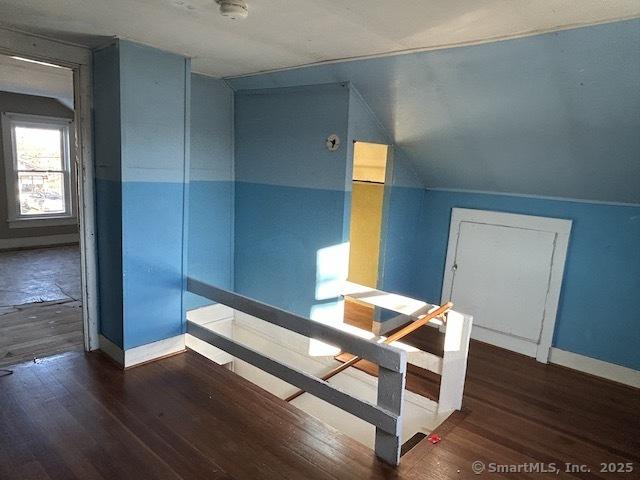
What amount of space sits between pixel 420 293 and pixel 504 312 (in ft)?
3.09

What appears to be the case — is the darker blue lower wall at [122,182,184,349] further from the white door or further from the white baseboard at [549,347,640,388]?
the white baseboard at [549,347,640,388]

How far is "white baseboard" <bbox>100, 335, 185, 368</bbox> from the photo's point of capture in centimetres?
299

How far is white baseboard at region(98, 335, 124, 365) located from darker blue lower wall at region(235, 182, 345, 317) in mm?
1472

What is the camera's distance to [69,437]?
2.24m

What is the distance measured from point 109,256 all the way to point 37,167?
487 cm

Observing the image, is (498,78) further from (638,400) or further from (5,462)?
(5,462)

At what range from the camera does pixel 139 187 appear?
9.53 ft

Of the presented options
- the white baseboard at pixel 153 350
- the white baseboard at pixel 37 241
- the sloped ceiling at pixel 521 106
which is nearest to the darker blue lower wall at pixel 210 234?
the white baseboard at pixel 153 350

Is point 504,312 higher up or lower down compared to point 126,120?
lower down

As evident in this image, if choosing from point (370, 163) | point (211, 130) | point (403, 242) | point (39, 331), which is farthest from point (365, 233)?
point (39, 331)

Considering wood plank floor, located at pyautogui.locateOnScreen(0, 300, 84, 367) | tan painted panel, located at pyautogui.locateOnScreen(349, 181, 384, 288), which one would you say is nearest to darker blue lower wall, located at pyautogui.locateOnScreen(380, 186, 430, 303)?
tan painted panel, located at pyautogui.locateOnScreen(349, 181, 384, 288)

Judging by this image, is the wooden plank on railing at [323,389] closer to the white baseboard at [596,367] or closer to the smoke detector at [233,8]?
the smoke detector at [233,8]

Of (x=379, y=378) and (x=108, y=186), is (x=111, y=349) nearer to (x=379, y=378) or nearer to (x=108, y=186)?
(x=108, y=186)

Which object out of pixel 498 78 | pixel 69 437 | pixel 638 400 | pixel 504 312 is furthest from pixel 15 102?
pixel 638 400
